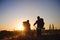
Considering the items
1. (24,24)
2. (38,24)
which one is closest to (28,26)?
(24,24)

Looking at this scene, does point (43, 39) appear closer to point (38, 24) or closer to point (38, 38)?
point (38, 38)

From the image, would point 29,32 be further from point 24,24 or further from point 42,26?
point 42,26

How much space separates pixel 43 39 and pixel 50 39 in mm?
711

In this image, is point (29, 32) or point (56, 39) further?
point (29, 32)

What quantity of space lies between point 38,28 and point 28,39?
3.75 feet

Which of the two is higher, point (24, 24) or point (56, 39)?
point (24, 24)

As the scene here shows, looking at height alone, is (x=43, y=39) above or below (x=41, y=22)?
below

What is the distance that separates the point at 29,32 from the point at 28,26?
898 mm

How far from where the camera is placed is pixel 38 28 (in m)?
13.3

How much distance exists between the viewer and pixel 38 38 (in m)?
13.0

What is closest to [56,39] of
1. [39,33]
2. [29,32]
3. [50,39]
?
[50,39]

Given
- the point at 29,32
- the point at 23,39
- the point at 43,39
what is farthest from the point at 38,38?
the point at 29,32

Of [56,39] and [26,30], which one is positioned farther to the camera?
[26,30]

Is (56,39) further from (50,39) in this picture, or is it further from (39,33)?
(39,33)
